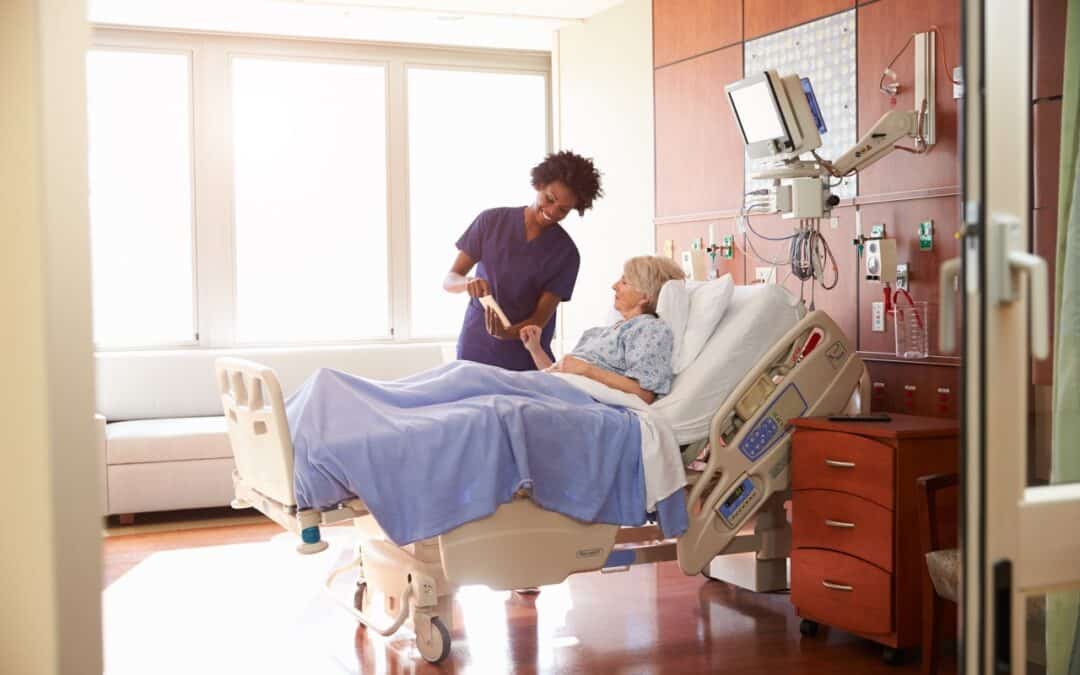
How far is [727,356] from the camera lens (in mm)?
3637

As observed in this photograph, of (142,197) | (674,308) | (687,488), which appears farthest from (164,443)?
(687,488)

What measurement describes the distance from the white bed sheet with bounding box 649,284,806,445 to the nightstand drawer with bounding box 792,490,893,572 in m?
0.38

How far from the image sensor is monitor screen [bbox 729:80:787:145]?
12.9 ft

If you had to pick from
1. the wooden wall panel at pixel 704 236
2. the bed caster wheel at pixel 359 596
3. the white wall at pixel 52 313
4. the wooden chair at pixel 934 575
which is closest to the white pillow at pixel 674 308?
the wooden wall panel at pixel 704 236

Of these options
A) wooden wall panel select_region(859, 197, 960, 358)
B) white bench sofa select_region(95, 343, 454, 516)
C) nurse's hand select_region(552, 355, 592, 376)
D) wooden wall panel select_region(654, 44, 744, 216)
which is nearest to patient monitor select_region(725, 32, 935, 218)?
wooden wall panel select_region(859, 197, 960, 358)

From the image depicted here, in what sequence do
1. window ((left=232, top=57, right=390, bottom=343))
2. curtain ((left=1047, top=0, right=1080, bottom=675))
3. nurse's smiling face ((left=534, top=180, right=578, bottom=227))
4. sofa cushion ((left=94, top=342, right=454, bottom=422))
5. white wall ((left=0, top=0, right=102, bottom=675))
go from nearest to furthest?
1. white wall ((left=0, top=0, right=102, bottom=675))
2. curtain ((left=1047, top=0, right=1080, bottom=675))
3. nurse's smiling face ((left=534, top=180, right=578, bottom=227))
4. sofa cushion ((left=94, top=342, right=454, bottom=422))
5. window ((left=232, top=57, right=390, bottom=343))

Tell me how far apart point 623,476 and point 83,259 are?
2.25m

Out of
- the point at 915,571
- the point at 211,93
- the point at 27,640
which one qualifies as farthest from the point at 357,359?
the point at 27,640

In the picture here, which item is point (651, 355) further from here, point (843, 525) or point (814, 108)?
point (814, 108)

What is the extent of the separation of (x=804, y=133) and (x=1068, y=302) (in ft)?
5.29

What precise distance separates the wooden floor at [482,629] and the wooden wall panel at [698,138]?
5.27ft

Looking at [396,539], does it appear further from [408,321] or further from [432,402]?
[408,321]

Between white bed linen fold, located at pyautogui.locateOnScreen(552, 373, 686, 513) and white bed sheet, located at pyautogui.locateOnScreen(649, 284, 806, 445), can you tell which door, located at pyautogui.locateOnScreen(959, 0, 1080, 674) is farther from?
white bed sheet, located at pyautogui.locateOnScreen(649, 284, 806, 445)

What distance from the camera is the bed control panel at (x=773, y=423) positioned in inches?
141
